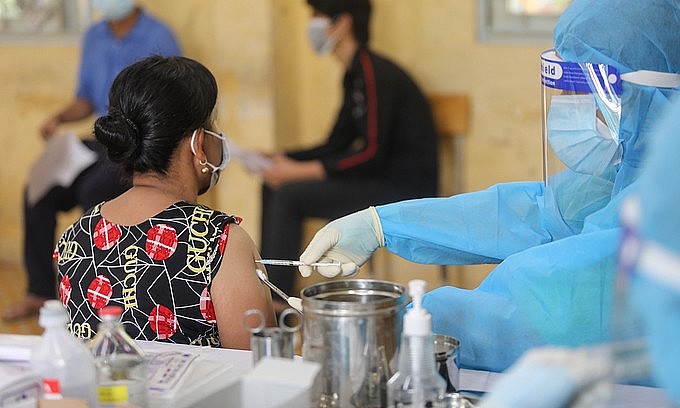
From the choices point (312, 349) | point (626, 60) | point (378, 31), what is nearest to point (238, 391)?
point (312, 349)

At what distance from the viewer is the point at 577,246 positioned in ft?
5.25

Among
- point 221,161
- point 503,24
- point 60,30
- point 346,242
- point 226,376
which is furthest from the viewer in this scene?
point 60,30

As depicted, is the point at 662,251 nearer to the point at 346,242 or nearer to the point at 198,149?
the point at 346,242

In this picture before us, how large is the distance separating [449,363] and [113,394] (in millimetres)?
458

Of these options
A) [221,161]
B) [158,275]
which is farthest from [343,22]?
[158,275]

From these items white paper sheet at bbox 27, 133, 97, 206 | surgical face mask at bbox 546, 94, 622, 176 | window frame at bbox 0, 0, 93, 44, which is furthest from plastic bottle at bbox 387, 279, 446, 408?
window frame at bbox 0, 0, 93, 44

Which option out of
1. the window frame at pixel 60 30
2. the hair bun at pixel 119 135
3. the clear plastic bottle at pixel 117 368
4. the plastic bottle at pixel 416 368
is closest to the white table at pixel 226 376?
the clear plastic bottle at pixel 117 368

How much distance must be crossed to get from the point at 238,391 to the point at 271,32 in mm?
3110

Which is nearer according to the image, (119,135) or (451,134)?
(119,135)

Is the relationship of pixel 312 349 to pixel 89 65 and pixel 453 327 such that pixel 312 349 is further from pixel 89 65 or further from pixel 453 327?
pixel 89 65

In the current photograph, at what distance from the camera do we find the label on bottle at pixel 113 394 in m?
1.29

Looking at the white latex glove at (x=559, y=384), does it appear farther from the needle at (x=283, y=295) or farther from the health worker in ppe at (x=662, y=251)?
the needle at (x=283, y=295)

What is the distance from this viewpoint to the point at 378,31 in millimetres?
4266

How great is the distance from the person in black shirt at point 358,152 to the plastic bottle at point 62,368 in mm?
2628
